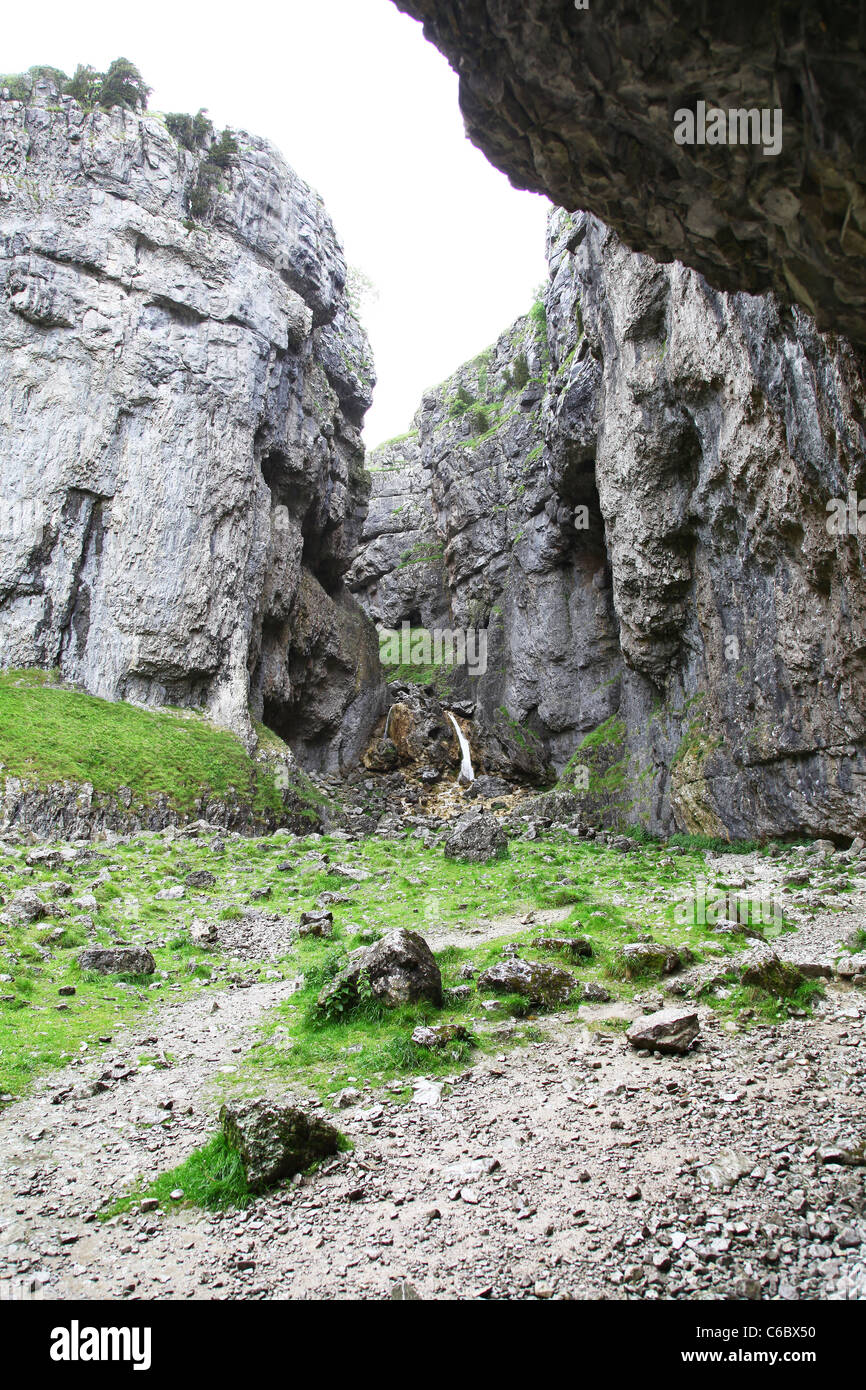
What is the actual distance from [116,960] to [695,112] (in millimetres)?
12718

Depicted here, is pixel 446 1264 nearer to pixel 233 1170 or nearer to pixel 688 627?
pixel 233 1170

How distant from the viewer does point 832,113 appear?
211 inches

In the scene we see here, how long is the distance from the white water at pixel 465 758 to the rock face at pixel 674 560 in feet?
2.81

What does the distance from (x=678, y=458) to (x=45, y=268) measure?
30804 mm

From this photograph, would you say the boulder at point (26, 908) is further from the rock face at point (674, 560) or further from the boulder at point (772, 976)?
the rock face at point (674, 560)

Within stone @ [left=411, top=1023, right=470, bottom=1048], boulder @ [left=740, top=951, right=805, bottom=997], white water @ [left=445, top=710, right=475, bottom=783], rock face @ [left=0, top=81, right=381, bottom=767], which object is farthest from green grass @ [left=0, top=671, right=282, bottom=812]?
boulder @ [left=740, top=951, right=805, bottom=997]

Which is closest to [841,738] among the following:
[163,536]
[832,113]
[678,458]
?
[678,458]

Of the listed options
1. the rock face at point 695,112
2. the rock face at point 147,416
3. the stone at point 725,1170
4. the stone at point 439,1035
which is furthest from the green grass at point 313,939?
the rock face at point 147,416

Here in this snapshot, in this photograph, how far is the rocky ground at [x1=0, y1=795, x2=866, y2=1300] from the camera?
14.0 ft

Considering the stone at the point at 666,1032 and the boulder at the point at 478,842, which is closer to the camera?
the stone at the point at 666,1032

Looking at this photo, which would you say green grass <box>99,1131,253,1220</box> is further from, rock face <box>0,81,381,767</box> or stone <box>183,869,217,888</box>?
rock face <box>0,81,381,767</box>

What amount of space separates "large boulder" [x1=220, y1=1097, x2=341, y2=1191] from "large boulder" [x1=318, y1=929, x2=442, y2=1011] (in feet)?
9.43

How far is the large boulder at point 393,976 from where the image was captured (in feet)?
29.2

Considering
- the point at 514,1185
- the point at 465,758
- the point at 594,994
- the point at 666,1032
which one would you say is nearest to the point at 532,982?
the point at 594,994
